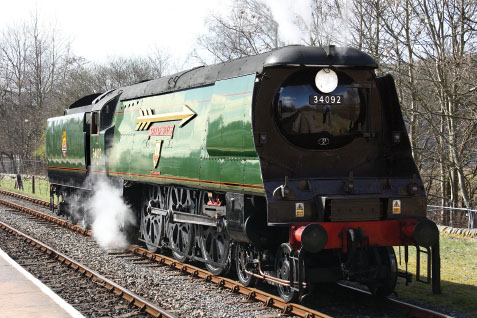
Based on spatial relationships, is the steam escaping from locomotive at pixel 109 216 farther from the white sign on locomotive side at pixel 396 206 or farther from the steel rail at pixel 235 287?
the white sign on locomotive side at pixel 396 206

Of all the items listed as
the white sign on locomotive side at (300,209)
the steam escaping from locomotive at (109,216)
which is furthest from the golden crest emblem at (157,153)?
the white sign on locomotive side at (300,209)

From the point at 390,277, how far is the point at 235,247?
8.30 feet

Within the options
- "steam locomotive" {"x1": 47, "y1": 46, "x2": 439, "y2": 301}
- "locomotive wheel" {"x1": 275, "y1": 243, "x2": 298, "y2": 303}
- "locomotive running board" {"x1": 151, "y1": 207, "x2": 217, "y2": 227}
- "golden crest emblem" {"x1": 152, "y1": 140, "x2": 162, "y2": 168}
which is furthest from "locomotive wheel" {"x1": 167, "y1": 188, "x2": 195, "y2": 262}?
"locomotive wheel" {"x1": 275, "y1": 243, "x2": 298, "y2": 303}

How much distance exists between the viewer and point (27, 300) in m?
8.23

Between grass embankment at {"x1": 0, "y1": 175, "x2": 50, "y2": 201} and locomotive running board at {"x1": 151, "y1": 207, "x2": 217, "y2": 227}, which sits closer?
locomotive running board at {"x1": 151, "y1": 207, "x2": 217, "y2": 227}

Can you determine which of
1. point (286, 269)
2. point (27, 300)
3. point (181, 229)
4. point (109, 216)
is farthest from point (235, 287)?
point (109, 216)

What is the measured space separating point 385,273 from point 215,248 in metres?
3.25

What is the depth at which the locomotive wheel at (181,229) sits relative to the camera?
35.9 ft

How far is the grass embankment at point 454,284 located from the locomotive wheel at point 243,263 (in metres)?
2.27

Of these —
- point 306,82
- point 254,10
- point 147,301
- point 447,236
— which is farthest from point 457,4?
point 147,301

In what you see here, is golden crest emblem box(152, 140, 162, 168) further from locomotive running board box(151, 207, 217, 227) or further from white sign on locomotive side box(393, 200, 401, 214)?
white sign on locomotive side box(393, 200, 401, 214)

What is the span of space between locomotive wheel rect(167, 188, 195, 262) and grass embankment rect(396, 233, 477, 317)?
12.7 feet

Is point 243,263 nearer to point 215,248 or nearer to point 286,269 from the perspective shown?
point 215,248

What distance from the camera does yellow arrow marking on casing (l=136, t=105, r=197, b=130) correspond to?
10.5 m
